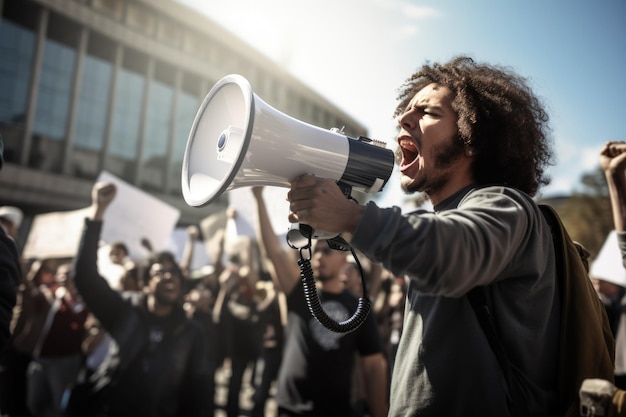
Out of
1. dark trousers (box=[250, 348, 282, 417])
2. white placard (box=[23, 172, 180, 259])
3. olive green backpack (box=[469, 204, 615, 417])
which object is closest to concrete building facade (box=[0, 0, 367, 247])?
white placard (box=[23, 172, 180, 259])

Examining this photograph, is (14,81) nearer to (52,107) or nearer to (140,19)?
(52,107)

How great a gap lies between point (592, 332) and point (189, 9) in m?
32.3

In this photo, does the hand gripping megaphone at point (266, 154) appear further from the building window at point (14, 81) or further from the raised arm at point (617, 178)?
the building window at point (14, 81)

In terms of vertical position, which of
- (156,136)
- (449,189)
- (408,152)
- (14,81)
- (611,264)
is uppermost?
(14,81)

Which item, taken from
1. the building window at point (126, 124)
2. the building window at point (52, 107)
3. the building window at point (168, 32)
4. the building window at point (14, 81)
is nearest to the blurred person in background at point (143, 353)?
the building window at point (14, 81)

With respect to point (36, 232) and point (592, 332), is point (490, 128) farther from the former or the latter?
point (36, 232)

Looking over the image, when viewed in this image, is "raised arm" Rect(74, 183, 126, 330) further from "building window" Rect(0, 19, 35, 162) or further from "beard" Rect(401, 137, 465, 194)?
"building window" Rect(0, 19, 35, 162)

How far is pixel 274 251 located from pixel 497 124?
2.12 m

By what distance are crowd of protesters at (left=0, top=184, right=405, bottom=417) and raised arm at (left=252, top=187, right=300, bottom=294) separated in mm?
115

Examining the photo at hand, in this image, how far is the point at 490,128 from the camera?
158 cm

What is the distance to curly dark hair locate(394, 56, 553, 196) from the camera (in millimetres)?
1568

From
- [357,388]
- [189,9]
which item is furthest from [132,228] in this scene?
[189,9]

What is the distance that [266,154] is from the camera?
53.5 inches

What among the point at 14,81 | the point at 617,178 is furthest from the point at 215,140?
the point at 14,81
